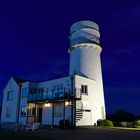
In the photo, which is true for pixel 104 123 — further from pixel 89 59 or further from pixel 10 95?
pixel 10 95

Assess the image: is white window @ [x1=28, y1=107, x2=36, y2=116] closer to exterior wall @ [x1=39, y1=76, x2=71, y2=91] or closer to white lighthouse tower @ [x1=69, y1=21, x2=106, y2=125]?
exterior wall @ [x1=39, y1=76, x2=71, y2=91]

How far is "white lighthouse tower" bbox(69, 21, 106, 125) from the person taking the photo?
28714 millimetres

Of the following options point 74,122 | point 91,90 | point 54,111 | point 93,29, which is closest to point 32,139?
point 74,122

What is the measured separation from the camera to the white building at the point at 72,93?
25281 millimetres

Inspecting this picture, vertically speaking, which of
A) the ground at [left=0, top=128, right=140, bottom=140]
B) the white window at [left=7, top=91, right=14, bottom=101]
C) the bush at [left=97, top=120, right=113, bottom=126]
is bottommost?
the ground at [left=0, top=128, right=140, bottom=140]

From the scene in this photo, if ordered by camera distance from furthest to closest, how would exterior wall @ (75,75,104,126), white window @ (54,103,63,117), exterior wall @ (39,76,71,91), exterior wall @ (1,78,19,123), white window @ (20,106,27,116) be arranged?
exterior wall @ (1,78,19,123)
white window @ (20,106,27,116)
exterior wall @ (39,76,71,91)
white window @ (54,103,63,117)
exterior wall @ (75,75,104,126)

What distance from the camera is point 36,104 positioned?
29.6 m

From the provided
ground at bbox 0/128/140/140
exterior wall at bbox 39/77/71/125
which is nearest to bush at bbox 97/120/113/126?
exterior wall at bbox 39/77/71/125

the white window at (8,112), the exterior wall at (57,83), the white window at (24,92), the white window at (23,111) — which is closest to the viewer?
the exterior wall at (57,83)

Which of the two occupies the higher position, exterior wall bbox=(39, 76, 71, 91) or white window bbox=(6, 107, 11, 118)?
exterior wall bbox=(39, 76, 71, 91)

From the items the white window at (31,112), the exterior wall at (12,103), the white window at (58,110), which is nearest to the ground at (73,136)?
the white window at (58,110)

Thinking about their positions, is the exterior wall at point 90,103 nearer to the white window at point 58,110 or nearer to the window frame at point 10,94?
the white window at point 58,110

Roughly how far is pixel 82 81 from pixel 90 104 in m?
3.15

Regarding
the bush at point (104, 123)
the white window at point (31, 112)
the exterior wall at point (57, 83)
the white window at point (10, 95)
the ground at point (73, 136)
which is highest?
the exterior wall at point (57, 83)
